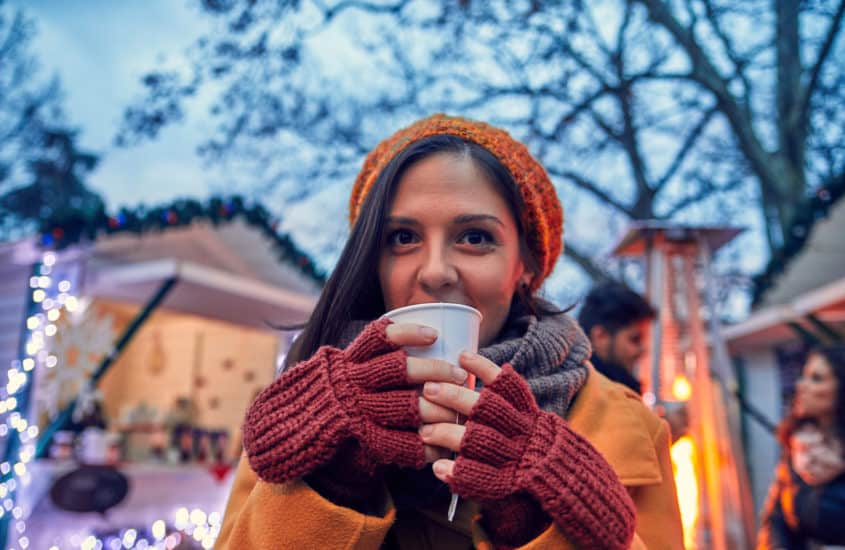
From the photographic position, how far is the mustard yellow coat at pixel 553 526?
94 centimetres

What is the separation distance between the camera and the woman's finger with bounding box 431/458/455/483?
0.87 meters

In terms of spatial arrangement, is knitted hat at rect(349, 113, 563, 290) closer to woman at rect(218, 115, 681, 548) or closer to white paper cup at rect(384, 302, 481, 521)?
woman at rect(218, 115, 681, 548)

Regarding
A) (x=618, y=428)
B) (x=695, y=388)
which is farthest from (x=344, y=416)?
(x=695, y=388)

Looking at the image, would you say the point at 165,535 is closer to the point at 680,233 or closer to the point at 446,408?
the point at 680,233

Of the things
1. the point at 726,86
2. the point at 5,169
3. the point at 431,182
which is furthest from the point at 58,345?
the point at 5,169

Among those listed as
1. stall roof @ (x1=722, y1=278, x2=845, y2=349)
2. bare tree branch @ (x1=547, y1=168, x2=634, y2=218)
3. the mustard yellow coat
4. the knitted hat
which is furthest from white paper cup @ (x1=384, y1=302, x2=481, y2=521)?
bare tree branch @ (x1=547, y1=168, x2=634, y2=218)

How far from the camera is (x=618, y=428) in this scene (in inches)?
46.4

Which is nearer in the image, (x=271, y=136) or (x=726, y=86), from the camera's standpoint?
(x=726, y=86)

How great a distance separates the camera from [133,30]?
773 inches

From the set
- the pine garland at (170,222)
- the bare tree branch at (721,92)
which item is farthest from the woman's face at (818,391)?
the bare tree branch at (721,92)

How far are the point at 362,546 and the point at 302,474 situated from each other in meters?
0.15

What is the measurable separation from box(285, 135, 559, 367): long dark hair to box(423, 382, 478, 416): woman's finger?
37 cm

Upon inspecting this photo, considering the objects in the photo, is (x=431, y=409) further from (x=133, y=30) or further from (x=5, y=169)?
(x=133, y=30)

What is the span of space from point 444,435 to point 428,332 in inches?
5.8
